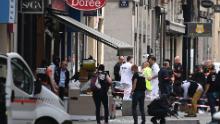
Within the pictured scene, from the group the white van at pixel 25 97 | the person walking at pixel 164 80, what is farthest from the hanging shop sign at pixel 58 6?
the white van at pixel 25 97

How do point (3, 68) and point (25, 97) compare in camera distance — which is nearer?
point (3, 68)

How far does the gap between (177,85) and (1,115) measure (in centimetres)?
1624

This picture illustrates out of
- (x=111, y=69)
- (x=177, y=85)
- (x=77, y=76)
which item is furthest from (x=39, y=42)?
(x=111, y=69)

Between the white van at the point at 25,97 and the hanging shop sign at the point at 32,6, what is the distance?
25.7 feet

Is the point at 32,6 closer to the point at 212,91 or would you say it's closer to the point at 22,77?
the point at 212,91

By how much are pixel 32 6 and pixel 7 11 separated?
2773mm

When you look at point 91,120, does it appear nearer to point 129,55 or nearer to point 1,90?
point 129,55

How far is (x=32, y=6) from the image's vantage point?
27094 millimetres

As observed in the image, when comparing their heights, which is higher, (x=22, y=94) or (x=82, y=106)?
(x=22, y=94)

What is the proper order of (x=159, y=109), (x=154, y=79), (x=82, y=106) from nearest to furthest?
(x=159, y=109)
(x=82, y=106)
(x=154, y=79)

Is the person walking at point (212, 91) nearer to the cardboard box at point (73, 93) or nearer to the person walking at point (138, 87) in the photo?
the person walking at point (138, 87)

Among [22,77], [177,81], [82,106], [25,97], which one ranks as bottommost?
[82,106]

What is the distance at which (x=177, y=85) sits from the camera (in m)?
32.6

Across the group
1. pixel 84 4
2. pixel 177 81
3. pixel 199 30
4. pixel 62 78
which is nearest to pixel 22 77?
pixel 62 78
